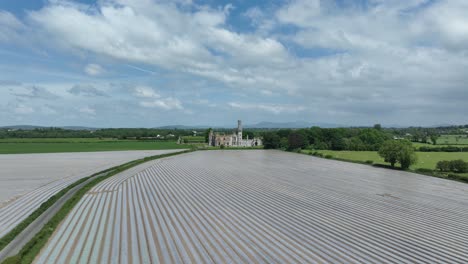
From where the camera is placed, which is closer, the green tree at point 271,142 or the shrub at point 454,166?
the shrub at point 454,166

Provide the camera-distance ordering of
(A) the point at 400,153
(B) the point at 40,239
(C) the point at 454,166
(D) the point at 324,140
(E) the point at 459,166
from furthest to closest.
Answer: (D) the point at 324,140
(A) the point at 400,153
(C) the point at 454,166
(E) the point at 459,166
(B) the point at 40,239

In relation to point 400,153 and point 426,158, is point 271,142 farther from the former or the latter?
point 400,153

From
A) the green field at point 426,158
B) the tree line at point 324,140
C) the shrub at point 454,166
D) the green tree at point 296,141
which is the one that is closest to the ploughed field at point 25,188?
the shrub at point 454,166

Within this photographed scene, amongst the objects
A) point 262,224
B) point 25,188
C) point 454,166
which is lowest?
point 262,224

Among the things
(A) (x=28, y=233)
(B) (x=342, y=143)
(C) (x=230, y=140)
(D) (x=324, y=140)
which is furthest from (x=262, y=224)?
(C) (x=230, y=140)

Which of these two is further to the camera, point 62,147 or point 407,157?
point 62,147

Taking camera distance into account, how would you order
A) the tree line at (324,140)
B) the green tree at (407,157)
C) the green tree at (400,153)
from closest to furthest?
the green tree at (407,157) → the green tree at (400,153) → the tree line at (324,140)

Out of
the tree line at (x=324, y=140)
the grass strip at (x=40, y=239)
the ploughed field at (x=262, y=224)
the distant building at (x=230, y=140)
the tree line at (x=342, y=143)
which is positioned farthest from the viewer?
the distant building at (x=230, y=140)

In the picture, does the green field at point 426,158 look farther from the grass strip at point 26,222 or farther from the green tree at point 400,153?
the grass strip at point 26,222
